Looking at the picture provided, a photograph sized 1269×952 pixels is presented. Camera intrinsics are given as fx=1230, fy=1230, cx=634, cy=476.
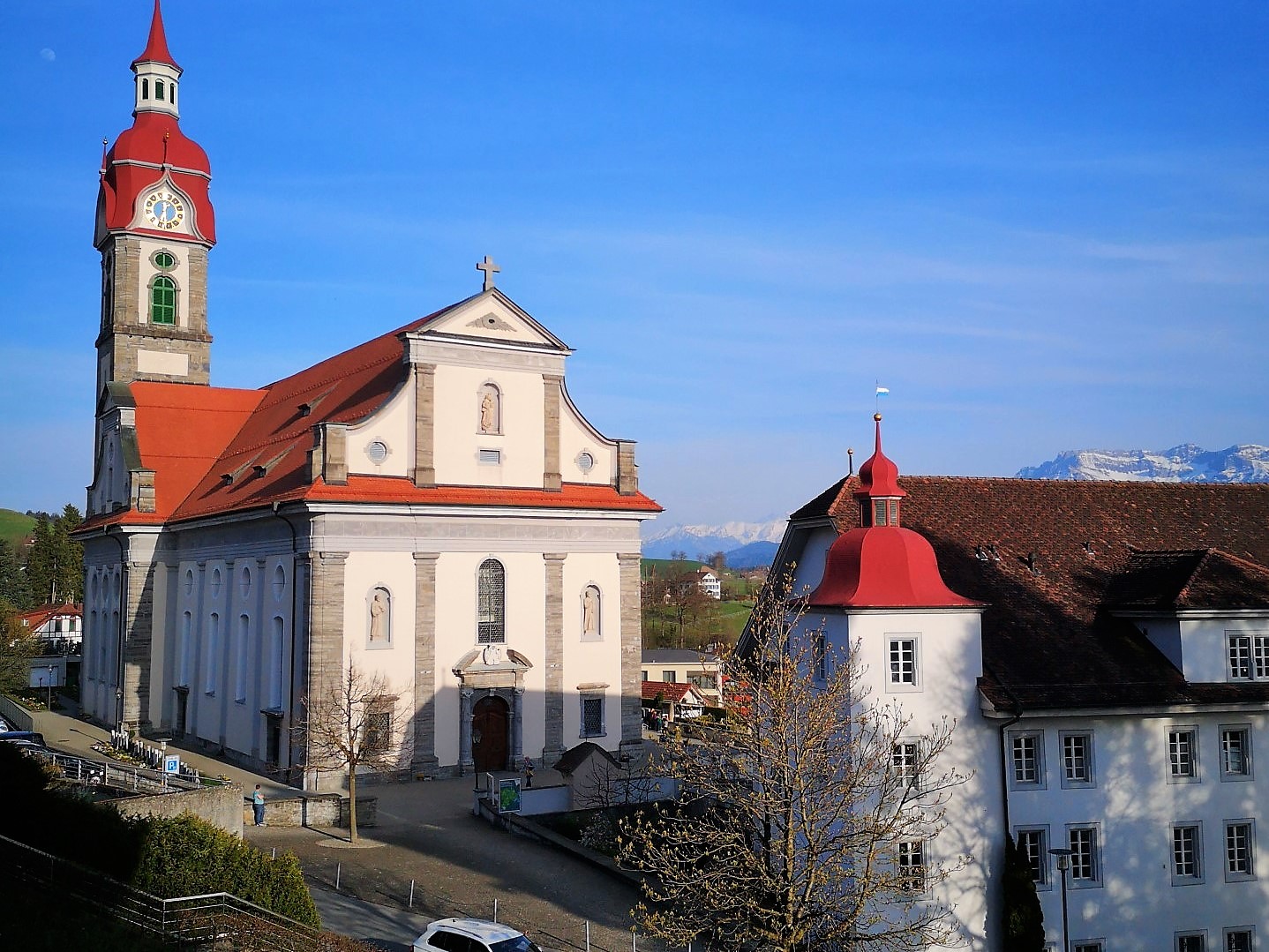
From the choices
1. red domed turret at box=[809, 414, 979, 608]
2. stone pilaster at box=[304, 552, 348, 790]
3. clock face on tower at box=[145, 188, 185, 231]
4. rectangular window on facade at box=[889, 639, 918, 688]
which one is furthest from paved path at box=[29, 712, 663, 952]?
clock face on tower at box=[145, 188, 185, 231]

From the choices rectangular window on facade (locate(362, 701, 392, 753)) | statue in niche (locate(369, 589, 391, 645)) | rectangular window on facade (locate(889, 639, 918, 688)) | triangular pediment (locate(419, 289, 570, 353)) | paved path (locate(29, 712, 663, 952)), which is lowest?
paved path (locate(29, 712, 663, 952))

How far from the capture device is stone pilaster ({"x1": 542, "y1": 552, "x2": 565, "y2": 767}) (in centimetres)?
3922

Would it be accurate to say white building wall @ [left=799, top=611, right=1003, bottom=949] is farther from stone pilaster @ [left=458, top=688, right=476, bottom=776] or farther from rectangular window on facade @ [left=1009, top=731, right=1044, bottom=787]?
stone pilaster @ [left=458, top=688, right=476, bottom=776]

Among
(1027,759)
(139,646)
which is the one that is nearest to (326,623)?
(139,646)

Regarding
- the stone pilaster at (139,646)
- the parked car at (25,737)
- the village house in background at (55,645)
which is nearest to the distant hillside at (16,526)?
the village house in background at (55,645)

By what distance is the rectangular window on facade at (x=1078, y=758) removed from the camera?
25.7 metres

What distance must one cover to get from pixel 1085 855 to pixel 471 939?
43.7 feet

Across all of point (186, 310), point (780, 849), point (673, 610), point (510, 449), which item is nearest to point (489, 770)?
point (510, 449)

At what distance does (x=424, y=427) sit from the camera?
37.8 meters

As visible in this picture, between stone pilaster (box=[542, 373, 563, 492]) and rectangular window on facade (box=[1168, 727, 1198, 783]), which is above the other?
stone pilaster (box=[542, 373, 563, 492])

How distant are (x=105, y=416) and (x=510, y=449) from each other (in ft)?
73.8

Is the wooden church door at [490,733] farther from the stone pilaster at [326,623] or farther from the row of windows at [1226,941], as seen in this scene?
Answer: the row of windows at [1226,941]

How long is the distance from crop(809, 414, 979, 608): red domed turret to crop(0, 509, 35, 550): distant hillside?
14712cm

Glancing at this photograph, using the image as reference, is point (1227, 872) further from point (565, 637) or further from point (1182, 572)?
point (565, 637)
